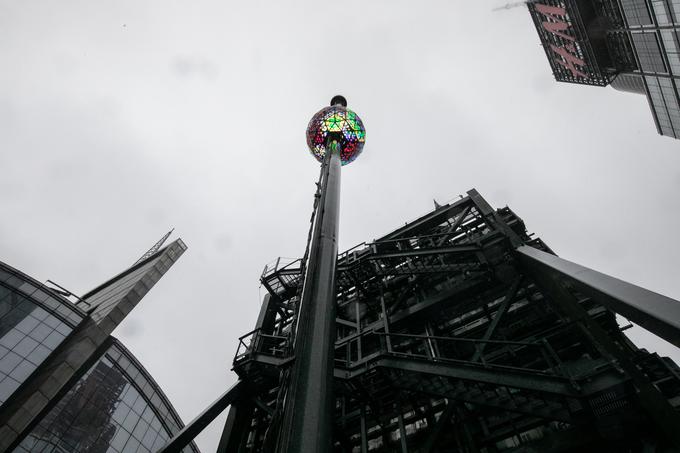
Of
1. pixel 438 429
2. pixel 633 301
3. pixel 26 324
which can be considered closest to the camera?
pixel 633 301

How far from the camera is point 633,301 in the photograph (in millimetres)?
4023

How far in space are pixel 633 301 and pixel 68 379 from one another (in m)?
33.1

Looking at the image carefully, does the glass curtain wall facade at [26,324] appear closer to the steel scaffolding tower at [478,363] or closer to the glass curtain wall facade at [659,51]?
the steel scaffolding tower at [478,363]

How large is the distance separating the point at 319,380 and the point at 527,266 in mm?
7358

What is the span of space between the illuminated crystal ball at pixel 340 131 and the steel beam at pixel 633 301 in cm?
780

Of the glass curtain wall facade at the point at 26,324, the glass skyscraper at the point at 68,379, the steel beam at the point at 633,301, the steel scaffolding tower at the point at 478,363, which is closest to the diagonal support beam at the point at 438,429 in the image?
the steel scaffolding tower at the point at 478,363

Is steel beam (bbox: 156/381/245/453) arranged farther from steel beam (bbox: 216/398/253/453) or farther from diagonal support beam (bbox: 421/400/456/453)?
diagonal support beam (bbox: 421/400/456/453)

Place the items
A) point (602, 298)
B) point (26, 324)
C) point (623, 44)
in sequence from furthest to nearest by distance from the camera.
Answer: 1. point (623, 44)
2. point (26, 324)
3. point (602, 298)

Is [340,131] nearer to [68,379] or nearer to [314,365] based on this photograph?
[314,365]

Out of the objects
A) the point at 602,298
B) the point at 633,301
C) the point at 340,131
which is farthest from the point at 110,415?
the point at 633,301

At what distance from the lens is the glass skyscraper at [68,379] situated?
2362 centimetres

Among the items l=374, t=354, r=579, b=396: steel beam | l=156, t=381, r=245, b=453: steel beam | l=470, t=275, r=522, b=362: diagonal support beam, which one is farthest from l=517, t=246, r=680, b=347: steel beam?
l=156, t=381, r=245, b=453: steel beam

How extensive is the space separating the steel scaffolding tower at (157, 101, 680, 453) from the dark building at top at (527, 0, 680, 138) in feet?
82.5

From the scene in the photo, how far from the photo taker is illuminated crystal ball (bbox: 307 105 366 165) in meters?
11.7
